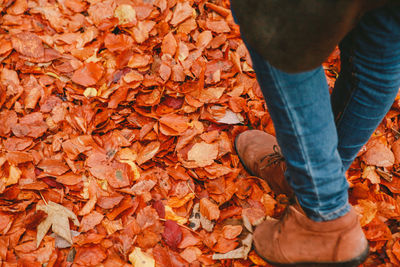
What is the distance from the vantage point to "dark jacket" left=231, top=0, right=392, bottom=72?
18.4 inches

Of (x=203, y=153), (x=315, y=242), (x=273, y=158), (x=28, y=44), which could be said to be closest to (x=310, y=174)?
(x=315, y=242)

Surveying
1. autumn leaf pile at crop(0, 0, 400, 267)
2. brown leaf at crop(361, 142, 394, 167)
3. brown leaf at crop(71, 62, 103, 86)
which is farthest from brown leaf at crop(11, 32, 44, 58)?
brown leaf at crop(361, 142, 394, 167)

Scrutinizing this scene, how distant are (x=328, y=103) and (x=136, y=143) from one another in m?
0.85

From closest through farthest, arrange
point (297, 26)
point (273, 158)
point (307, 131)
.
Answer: point (297, 26), point (307, 131), point (273, 158)

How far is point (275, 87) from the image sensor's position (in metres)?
0.64

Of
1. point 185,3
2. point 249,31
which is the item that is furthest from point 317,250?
point 185,3

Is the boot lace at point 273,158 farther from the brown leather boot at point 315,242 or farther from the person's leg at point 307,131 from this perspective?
the person's leg at point 307,131

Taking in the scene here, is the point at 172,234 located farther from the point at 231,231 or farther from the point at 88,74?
the point at 88,74

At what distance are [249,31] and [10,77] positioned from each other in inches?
49.8

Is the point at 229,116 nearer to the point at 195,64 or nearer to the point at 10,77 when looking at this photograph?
the point at 195,64

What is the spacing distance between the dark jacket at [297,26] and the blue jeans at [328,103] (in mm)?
63

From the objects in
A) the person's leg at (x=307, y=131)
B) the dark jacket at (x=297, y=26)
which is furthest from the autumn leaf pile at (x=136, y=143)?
the dark jacket at (x=297, y=26)

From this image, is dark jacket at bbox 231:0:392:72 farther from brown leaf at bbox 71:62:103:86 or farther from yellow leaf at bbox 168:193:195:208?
brown leaf at bbox 71:62:103:86

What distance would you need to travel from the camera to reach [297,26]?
50 cm
